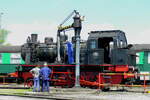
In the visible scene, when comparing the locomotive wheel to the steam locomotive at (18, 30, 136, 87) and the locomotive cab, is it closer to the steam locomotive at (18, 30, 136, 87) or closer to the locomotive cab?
the steam locomotive at (18, 30, 136, 87)

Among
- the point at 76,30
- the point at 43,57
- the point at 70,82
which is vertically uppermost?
the point at 76,30

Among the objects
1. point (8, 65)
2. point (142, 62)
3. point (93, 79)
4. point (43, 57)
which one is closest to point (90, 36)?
point (93, 79)

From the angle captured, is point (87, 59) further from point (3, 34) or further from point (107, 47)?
point (3, 34)

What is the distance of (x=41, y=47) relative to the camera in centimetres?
2155

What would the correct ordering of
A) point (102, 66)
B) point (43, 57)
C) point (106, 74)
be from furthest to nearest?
1. point (43, 57)
2. point (102, 66)
3. point (106, 74)

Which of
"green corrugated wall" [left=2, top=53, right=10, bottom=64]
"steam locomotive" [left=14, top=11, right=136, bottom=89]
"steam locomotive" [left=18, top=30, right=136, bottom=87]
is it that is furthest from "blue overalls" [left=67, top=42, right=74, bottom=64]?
"green corrugated wall" [left=2, top=53, right=10, bottom=64]

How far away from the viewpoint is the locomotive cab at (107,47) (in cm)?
1836

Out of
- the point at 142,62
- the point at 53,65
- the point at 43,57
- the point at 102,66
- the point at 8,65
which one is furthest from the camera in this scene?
the point at 8,65

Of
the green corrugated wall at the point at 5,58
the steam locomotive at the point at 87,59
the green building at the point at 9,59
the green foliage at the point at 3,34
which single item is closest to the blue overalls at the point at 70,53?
the steam locomotive at the point at 87,59

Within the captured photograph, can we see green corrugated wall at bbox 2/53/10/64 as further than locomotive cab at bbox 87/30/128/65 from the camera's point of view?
Yes

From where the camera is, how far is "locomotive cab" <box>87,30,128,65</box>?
60.2 ft

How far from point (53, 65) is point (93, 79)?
276 centimetres

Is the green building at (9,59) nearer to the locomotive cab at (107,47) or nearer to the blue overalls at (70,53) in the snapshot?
the blue overalls at (70,53)

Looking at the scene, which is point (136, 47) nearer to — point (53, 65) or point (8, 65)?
point (53, 65)
